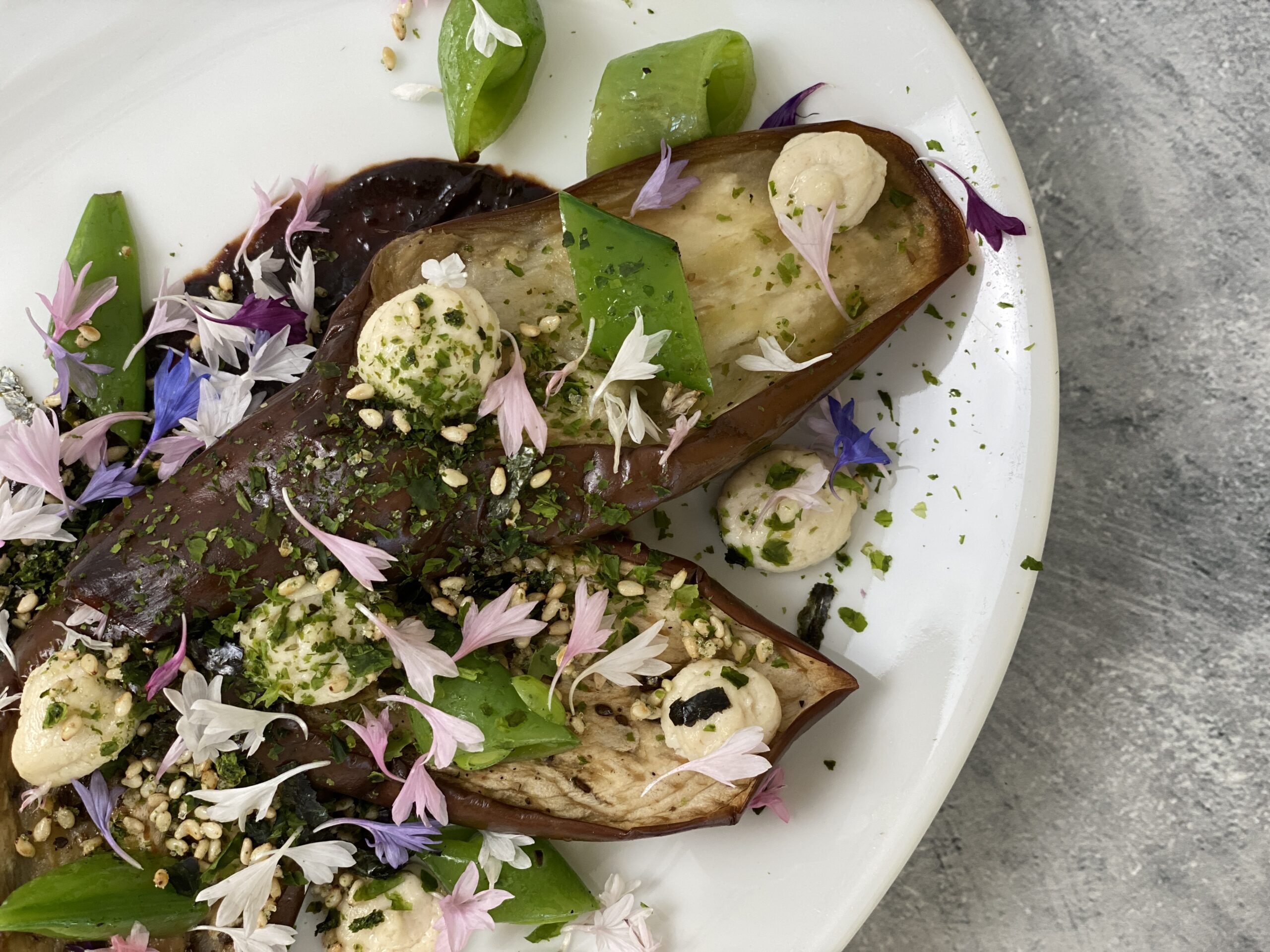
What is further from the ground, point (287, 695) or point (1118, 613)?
point (287, 695)

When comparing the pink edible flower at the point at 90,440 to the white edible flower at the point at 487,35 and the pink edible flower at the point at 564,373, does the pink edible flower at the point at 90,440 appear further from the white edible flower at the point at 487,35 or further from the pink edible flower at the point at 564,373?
the white edible flower at the point at 487,35

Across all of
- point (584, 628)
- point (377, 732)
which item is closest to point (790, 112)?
point (584, 628)

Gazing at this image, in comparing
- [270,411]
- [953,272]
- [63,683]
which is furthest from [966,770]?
[63,683]

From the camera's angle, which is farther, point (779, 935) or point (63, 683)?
point (779, 935)

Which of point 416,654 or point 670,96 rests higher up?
point 670,96

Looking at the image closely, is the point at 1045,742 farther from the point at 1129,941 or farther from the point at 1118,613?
the point at 1129,941

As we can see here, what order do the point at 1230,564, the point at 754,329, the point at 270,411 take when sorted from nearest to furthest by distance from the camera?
the point at 270,411
the point at 754,329
the point at 1230,564

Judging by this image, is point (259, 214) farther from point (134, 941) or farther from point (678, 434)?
point (134, 941)

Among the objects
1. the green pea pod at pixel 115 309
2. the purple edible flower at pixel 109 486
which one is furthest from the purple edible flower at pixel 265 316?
the purple edible flower at pixel 109 486
